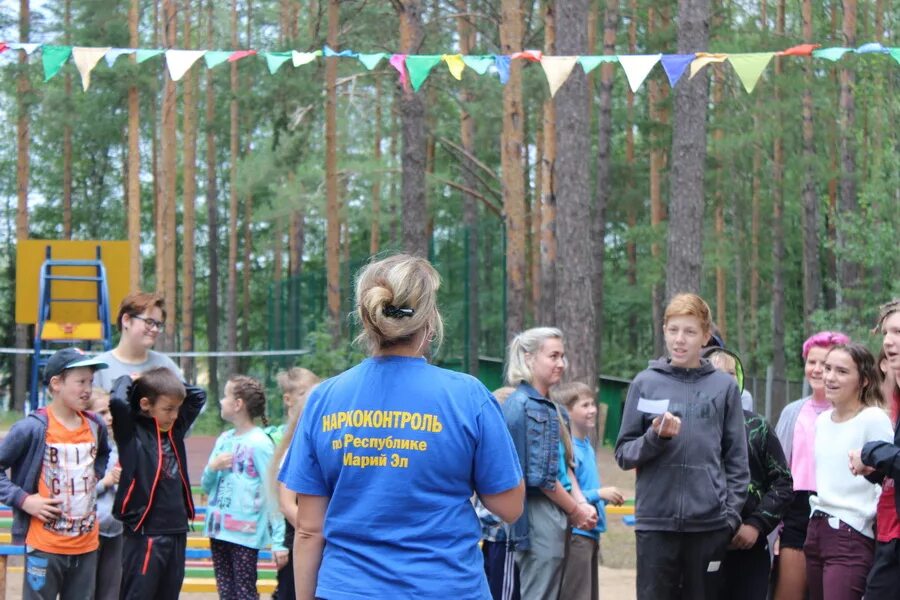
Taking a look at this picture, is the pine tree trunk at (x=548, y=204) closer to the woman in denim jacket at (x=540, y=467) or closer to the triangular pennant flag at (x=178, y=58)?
the triangular pennant flag at (x=178, y=58)

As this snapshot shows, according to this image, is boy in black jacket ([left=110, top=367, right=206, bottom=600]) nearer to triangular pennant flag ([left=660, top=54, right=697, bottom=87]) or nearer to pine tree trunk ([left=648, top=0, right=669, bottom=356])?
triangular pennant flag ([left=660, top=54, right=697, bottom=87])

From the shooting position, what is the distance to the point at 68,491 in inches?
227

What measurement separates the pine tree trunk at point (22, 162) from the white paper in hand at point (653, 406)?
23.6 meters

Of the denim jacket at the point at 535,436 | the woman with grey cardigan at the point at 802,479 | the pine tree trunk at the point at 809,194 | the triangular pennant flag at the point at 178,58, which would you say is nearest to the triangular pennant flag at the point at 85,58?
the triangular pennant flag at the point at 178,58

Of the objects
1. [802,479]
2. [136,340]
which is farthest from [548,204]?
[802,479]

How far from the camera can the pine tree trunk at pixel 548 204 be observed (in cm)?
1947

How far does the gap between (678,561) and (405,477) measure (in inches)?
99.0

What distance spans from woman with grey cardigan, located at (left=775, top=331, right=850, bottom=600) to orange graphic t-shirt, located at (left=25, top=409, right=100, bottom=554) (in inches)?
126

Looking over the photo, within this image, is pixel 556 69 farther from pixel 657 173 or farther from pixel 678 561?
pixel 657 173

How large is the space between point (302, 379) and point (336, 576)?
10.5ft

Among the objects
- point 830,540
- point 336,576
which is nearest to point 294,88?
point 830,540

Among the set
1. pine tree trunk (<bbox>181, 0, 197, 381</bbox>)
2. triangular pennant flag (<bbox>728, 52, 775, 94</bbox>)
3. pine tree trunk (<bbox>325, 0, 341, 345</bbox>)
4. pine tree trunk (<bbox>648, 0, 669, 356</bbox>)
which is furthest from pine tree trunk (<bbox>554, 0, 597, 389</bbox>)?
pine tree trunk (<bbox>181, 0, 197, 381</bbox>)

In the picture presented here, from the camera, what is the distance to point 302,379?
6.37 meters

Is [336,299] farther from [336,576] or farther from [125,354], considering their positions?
[336,576]
